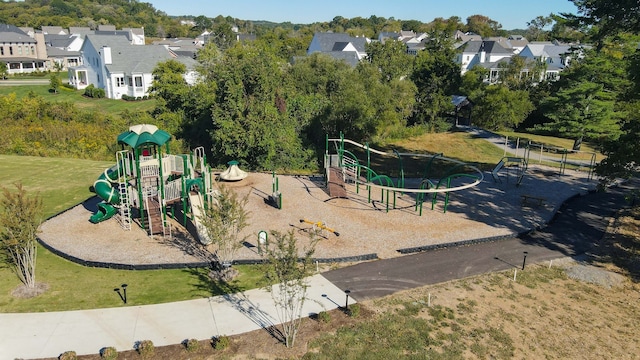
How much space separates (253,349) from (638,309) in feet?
37.9

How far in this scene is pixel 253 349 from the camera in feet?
36.9

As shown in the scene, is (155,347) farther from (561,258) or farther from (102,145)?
(102,145)

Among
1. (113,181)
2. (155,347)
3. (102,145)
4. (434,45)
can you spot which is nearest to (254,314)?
(155,347)

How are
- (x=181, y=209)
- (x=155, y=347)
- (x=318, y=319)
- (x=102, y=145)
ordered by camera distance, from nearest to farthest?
(x=155, y=347), (x=318, y=319), (x=181, y=209), (x=102, y=145)

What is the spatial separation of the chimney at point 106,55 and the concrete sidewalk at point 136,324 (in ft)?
169

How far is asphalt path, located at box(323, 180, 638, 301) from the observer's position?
14.7m

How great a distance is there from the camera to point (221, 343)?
36.6ft

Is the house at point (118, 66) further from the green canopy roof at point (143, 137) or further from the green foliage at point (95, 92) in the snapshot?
the green canopy roof at point (143, 137)

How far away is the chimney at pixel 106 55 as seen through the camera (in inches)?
2229

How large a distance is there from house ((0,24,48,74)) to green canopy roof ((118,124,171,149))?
249 ft

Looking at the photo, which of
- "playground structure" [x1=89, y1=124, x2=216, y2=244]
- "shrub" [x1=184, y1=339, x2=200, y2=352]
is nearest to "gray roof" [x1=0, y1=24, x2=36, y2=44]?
"playground structure" [x1=89, y1=124, x2=216, y2=244]

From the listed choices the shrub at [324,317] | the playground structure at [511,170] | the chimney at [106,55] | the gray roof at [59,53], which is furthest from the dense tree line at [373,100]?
the gray roof at [59,53]

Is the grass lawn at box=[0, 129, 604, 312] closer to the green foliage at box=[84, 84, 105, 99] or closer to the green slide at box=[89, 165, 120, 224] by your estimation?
the green slide at box=[89, 165, 120, 224]

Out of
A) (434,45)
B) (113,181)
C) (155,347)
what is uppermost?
(434,45)
